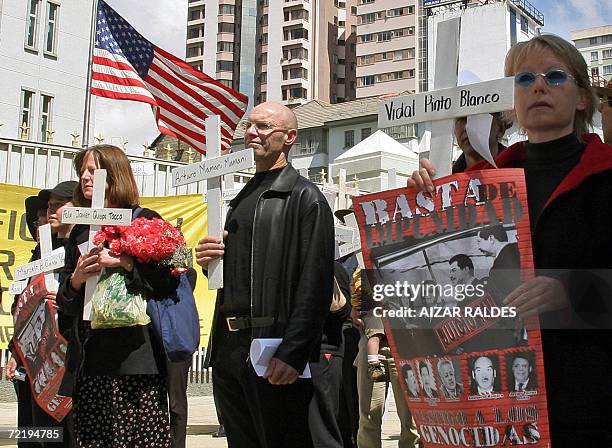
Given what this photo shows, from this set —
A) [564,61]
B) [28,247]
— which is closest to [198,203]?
[28,247]

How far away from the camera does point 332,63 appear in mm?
100000

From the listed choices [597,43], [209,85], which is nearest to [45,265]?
[209,85]

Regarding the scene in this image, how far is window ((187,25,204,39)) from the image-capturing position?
105 m

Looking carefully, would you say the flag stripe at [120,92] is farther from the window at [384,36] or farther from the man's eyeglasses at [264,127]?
the window at [384,36]

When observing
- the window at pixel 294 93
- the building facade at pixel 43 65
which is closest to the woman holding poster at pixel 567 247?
the building facade at pixel 43 65

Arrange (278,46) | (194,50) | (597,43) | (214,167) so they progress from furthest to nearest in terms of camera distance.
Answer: (597,43)
(194,50)
(278,46)
(214,167)

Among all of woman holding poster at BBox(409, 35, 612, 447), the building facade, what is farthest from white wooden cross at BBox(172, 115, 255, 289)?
the building facade

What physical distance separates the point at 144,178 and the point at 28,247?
272cm

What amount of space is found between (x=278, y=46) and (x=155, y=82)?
85993 millimetres

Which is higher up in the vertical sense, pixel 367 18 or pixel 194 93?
pixel 367 18

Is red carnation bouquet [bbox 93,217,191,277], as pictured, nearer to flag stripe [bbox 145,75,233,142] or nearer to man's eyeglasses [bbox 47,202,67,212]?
man's eyeglasses [bbox 47,202,67,212]

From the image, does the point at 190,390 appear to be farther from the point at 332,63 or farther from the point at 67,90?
the point at 332,63

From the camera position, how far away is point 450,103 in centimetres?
277

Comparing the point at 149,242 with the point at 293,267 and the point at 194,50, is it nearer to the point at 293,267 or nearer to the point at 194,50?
the point at 293,267
